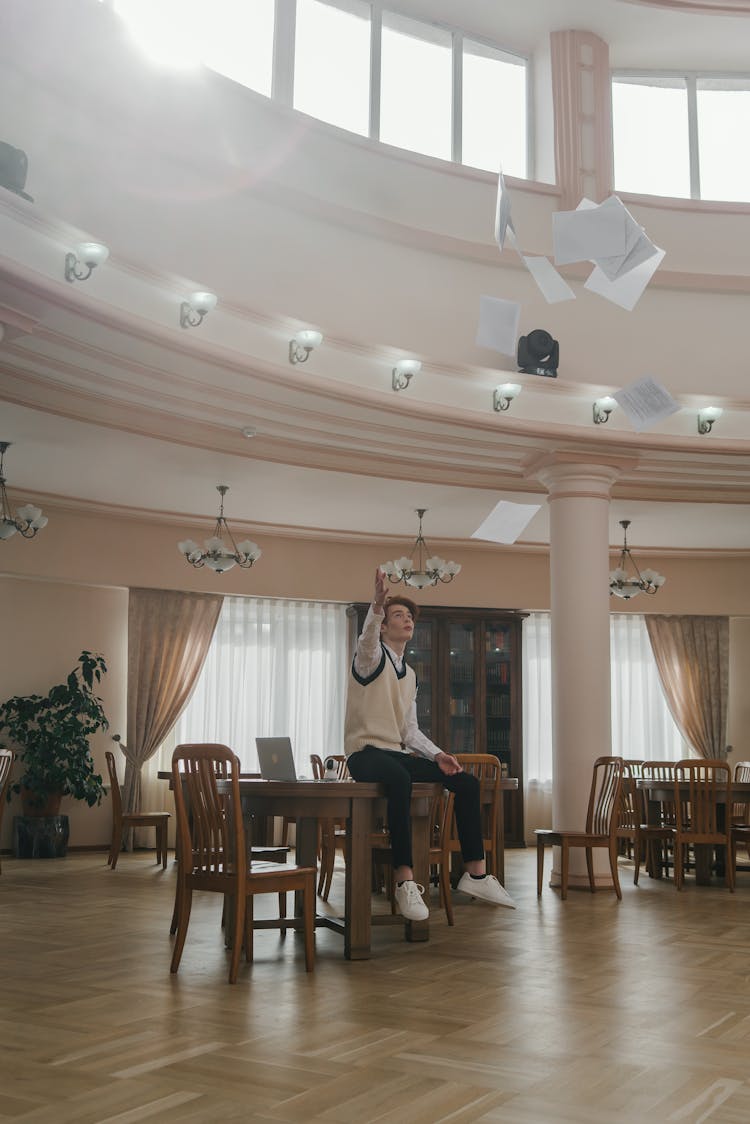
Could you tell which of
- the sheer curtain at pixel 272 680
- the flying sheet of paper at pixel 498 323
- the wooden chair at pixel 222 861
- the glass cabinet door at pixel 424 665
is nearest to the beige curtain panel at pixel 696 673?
the glass cabinet door at pixel 424 665

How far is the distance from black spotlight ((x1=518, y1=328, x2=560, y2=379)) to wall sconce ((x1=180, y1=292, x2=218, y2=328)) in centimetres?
249

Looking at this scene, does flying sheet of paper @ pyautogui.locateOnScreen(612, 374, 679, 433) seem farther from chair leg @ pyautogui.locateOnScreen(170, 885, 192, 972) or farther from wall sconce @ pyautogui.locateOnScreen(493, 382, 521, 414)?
chair leg @ pyautogui.locateOnScreen(170, 885, 192, 972)

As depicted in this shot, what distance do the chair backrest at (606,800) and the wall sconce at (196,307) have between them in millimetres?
3805

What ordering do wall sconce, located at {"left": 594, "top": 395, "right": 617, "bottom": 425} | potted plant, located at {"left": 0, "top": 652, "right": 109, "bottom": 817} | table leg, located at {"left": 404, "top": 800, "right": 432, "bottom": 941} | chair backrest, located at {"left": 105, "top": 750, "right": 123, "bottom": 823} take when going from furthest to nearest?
potted plant, located at {"left": 0, "top": 652, "right": 109, "bottom": 817}, chair backrest, located at {"left": 105, "top": 750, "right": 123, "bottom": 823}, wall sconce, located at {"left": 594, "top": 395, "right": 617, "bottom": 425}, table leg, located at {"left": 404, "top": 800, "right": 432, "bottom": 941}

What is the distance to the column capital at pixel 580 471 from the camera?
782 cm

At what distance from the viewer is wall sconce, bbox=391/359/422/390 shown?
7039 millimetres

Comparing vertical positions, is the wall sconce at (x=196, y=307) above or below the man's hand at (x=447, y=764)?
above

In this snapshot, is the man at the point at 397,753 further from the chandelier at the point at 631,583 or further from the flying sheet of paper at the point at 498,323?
the chandelier at the point at 631,583

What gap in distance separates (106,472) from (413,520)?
10.3 ft

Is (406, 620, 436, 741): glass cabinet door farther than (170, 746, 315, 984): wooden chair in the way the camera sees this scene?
Yes

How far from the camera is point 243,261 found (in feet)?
22.5

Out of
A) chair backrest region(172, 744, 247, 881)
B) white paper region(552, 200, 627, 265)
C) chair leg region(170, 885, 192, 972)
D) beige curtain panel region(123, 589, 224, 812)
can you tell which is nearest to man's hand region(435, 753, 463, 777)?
chair backrest region(172, 744, 247, 881)

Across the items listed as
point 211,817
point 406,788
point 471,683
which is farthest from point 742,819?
point 211,817

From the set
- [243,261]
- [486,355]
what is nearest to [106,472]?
[243,261]
